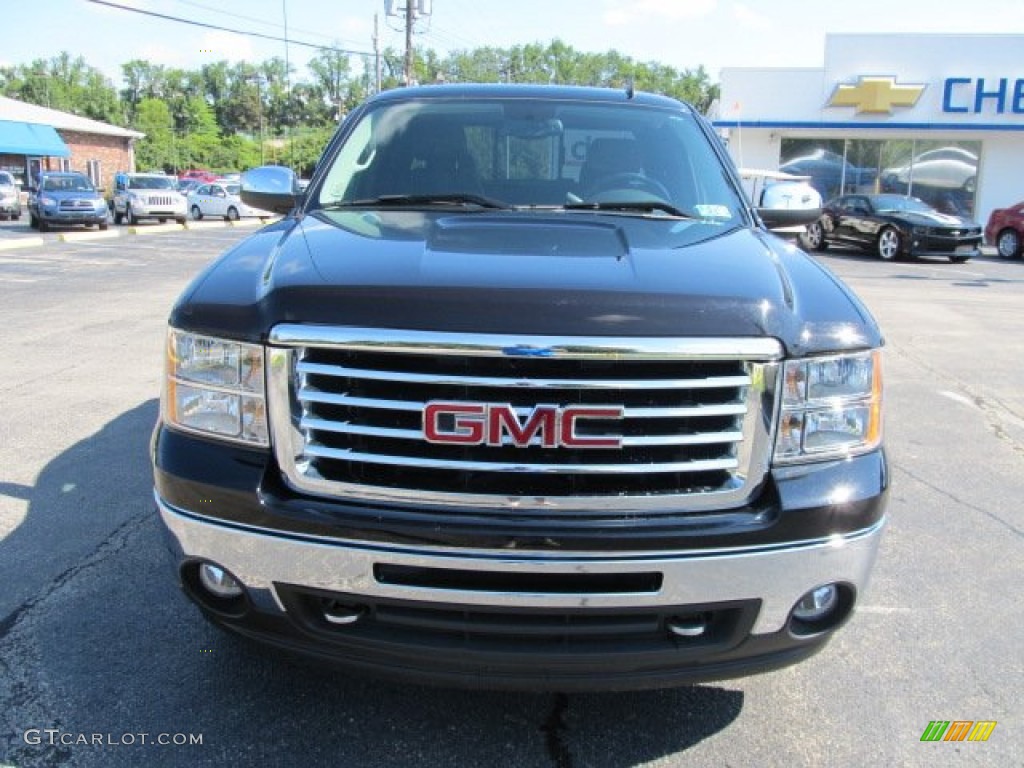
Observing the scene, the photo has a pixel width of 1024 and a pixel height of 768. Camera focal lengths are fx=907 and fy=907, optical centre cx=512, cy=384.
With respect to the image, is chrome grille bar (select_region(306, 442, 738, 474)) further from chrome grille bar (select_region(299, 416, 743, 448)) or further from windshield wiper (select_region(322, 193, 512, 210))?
windshield wiper (select_region(322, 193, 512, 210))

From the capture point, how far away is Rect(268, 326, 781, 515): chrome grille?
2164 millimetres

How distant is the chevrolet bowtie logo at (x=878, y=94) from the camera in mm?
28062

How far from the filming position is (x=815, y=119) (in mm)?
29016

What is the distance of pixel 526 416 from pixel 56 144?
56767 mm

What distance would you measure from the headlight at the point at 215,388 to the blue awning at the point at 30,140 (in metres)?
51.8

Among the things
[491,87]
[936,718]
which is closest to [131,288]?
[491,87]

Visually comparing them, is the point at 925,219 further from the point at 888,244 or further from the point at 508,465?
the point at 508,465

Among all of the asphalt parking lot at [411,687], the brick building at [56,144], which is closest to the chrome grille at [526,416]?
A: the asphalt parking lot at [411,687]

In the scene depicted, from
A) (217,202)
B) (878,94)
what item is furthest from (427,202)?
(217,202)

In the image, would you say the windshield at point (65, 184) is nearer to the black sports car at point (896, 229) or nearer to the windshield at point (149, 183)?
the windshield at point (149, 183)

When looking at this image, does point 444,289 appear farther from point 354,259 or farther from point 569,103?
point 569,103

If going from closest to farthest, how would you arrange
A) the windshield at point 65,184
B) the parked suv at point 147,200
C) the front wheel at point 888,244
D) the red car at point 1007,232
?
1. the front wheel at point 888,244
2. the red car at point 1007,232
3. the windshield at point 65,184
4. the parked suv at point 147,200

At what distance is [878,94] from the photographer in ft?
92.2

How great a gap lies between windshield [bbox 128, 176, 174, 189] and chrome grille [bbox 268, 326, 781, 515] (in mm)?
32582
